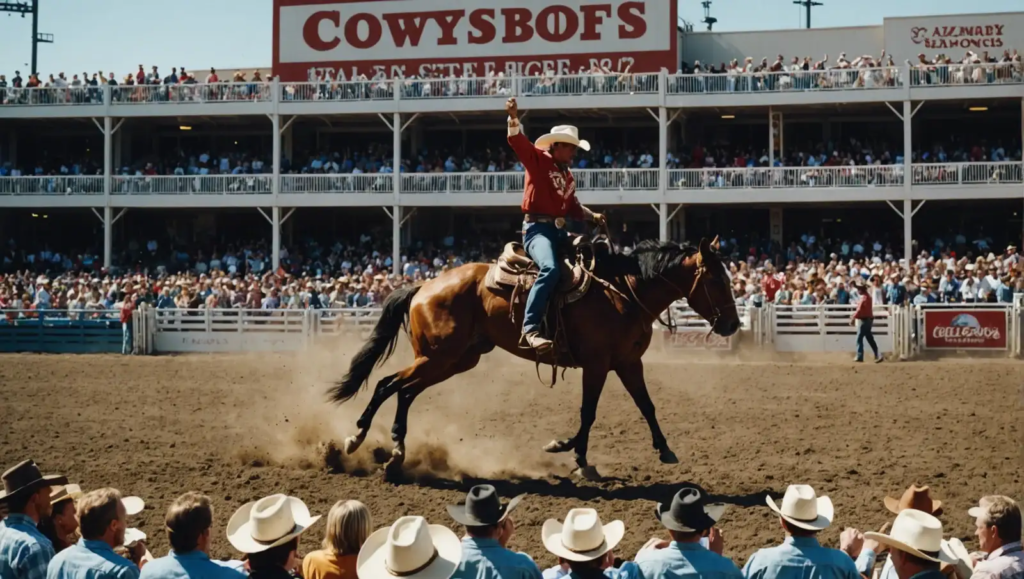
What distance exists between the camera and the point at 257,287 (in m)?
28.7

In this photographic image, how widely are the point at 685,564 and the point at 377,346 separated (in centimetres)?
679

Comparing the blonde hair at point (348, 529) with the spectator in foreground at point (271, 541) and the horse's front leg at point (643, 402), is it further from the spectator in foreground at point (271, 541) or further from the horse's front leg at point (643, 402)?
the horse's front leg at point (643, 402)

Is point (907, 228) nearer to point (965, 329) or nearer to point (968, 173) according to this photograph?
point (968, 173)

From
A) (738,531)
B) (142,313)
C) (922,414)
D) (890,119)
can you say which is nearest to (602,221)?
(738,531)

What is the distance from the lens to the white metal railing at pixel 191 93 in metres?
38.2

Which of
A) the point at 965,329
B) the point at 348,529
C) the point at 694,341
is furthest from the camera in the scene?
the point at 694,341

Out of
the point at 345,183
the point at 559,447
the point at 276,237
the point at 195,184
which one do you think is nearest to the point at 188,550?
the point at 559,447

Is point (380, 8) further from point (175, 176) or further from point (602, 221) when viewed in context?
point (602, 221)

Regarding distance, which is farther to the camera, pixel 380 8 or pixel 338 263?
pixel 380 8

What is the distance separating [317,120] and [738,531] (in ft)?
111

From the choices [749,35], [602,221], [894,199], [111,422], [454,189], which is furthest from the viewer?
[749,35]

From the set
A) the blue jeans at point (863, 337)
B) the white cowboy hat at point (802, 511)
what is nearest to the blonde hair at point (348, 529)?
the white cowboy hat at point (802, 511)

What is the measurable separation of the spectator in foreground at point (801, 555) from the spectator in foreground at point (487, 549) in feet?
3.09

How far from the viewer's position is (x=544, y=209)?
10.2 m
